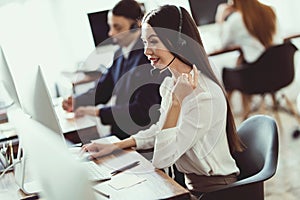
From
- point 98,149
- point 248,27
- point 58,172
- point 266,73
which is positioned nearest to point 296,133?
point 266,73

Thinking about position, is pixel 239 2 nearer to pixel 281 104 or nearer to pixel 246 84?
pixel 246 84

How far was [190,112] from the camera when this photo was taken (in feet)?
6.65

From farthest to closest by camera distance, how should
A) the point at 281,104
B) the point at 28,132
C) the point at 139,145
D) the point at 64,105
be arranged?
the point at 281,104, the point at 64,105, the point at 139,145, the point at 28,132

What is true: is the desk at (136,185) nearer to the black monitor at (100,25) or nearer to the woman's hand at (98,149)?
the woman's hand at (98,149)

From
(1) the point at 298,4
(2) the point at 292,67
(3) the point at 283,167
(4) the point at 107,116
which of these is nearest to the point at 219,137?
(4) the point at 107,116

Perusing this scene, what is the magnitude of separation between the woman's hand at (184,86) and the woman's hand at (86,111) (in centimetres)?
95

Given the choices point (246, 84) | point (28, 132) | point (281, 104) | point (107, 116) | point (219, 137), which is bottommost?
point (281, 104)

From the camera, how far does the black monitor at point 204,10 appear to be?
414 centimetres

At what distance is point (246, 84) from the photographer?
4.09m

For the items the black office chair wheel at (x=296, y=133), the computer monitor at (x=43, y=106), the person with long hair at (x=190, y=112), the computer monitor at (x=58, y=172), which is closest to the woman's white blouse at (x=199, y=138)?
the person with long hair at (x=190, y=112)

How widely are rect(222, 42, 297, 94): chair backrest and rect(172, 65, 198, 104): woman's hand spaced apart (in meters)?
1.89

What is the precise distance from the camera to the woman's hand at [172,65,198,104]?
206 cm

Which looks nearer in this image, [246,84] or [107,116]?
[107,116]

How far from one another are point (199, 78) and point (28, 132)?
112cm
